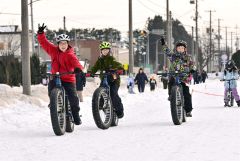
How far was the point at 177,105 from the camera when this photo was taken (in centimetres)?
1171

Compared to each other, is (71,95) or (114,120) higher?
(71,95)

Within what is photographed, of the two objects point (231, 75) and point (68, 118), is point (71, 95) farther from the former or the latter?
point (231, 75)

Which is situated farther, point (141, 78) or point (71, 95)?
point (141, 78)

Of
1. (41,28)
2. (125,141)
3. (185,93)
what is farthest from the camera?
(185,93)

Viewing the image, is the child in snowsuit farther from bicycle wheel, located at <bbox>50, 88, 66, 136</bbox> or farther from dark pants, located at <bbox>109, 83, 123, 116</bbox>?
bicycle wheel, located at <bbox>50, 88, 66, 136</bbox>

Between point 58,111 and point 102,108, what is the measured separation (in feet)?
4.46

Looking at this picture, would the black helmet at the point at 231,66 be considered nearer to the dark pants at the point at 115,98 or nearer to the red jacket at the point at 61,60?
the dark pants at the point at 115,98

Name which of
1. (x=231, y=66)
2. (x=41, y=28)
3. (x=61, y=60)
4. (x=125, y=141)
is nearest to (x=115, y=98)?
(x=61, y=60)

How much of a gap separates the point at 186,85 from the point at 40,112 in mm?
3840

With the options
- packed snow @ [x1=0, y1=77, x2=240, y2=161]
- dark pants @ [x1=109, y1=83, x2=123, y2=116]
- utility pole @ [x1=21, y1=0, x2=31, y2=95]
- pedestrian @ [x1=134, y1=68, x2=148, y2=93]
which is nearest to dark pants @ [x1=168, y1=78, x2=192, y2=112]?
packed snow @ [x1=0, y1=77, x2=240, y2=161]

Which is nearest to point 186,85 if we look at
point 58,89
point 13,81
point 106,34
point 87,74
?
point 87,74

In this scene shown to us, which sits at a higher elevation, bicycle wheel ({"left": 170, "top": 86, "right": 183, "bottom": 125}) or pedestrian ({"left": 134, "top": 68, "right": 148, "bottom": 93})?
bicycle wheel ({"left": 170, "top": 86, "right": 183, "bottom": 125})

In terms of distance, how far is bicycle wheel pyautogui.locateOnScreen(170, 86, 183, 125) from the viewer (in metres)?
11.5

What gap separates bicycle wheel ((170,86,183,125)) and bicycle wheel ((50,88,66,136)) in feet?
8.16
